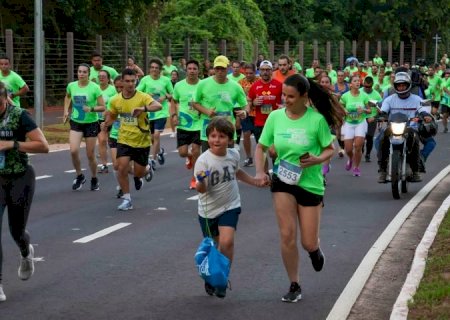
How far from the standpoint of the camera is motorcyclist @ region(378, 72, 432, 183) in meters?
14.8

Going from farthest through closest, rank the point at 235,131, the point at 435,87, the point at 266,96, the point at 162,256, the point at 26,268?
the point at 435,87 < the point at 266,96 < the point at 235,131 < the point at 162,256 < the point at 26,268

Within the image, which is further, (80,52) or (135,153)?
(80,52)

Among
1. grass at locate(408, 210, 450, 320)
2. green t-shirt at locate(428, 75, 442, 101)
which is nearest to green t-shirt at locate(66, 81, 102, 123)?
grass at locate(408, 210, 450, 320)

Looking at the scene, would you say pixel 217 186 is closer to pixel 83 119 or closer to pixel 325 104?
pixel 325 104

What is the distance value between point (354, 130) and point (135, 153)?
5570mm

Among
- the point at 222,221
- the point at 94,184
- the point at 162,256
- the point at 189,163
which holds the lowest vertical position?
the point at 94,184

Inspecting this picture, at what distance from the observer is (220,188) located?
8211 mm

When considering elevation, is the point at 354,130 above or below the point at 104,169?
above

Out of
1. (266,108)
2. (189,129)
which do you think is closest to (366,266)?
(189,129)

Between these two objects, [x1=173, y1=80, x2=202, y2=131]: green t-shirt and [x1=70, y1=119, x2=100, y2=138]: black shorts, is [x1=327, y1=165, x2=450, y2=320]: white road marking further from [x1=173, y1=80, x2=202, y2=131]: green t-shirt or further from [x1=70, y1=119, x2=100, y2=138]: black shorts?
[x1=70, y1=119, x2=100, y2=138]: black shorts

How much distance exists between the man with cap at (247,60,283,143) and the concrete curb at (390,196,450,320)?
465cm

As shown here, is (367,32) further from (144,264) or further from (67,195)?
(144,264)

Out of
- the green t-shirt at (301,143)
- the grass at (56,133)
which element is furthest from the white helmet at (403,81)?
the grass at (56,133)

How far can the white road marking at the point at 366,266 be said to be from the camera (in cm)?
790
